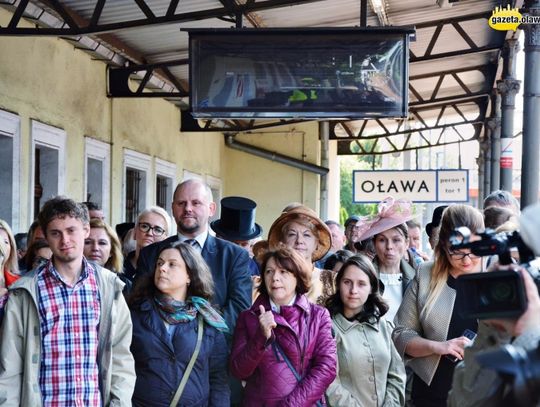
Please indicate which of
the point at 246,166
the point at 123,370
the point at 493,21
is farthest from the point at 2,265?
the point at 246,166

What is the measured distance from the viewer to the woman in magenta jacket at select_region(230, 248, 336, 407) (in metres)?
Result: 5.71

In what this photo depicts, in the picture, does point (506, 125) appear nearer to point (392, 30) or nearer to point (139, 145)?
point (139, 145)

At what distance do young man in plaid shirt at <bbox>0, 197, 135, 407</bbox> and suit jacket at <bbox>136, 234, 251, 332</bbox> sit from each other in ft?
2.60

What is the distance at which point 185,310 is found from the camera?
5770 millimetres

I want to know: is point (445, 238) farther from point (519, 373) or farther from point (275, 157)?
point (275, 157)

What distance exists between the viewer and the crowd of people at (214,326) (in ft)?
17.3

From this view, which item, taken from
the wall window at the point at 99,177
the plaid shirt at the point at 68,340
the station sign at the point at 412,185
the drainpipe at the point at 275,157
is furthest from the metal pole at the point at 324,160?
the plaid shirt at the point at 68,340

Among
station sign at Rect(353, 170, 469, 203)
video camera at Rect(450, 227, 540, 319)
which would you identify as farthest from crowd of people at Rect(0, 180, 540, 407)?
station sign at Rect(353, 170, 469, 203)

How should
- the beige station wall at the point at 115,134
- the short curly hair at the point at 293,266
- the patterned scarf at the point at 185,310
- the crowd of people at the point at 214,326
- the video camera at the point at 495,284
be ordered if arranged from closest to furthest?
the video camera at the point at 495,284, the crowd of people at the point at 214,326, the patterned scarf at the point at 185,310, the short curly hair at the point at 293,266, the beige station wall at the point at 115,134

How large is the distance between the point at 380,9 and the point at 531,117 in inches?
179

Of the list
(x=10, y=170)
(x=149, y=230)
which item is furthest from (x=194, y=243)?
(x=10, y=170)

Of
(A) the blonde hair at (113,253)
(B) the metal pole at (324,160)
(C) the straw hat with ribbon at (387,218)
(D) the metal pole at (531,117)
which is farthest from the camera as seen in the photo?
(B) the metal pole at (324,160)

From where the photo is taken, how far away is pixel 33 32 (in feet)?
32.6

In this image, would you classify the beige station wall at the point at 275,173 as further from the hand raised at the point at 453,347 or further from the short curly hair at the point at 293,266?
the hand raised at the point at 453,347
